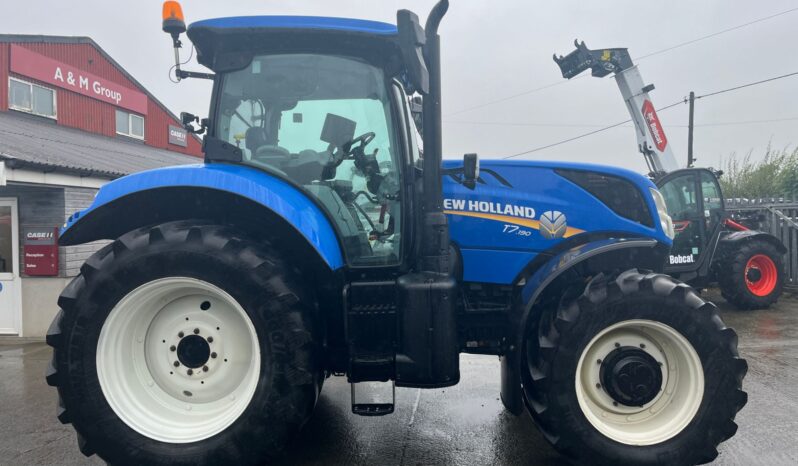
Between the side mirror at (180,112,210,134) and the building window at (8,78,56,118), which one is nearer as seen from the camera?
the side mirror at (180,112,210,134)

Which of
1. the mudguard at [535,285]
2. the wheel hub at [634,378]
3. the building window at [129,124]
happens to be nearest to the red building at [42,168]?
the building window at [129,124]

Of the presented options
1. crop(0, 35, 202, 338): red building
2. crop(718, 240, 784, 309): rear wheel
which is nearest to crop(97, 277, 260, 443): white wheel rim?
crop(0, 35, 202, 338): red building

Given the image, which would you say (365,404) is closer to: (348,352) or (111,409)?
(348,352)

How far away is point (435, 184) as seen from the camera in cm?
275

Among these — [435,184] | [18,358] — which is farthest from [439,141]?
[18,358]

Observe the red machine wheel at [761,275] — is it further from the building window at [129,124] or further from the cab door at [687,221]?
the building window at [129,124]

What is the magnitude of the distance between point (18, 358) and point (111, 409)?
4.20 metres

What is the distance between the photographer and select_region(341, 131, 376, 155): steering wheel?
9.46 ft

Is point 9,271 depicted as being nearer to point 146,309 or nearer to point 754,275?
point 146,309

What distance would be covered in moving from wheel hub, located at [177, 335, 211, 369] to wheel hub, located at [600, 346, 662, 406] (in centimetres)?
220

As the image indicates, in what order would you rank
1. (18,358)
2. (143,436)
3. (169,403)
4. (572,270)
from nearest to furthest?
(143,436) < (169,403) < (572,270) < (18,358)

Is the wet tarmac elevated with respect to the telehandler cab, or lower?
lower

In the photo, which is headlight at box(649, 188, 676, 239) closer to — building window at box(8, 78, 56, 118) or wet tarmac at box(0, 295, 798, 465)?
wet tarmac at box(0, 295, 798, 465)

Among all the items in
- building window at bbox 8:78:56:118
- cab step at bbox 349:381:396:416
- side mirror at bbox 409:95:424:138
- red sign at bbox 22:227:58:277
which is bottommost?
cab step at bbox 349:381:396:416
